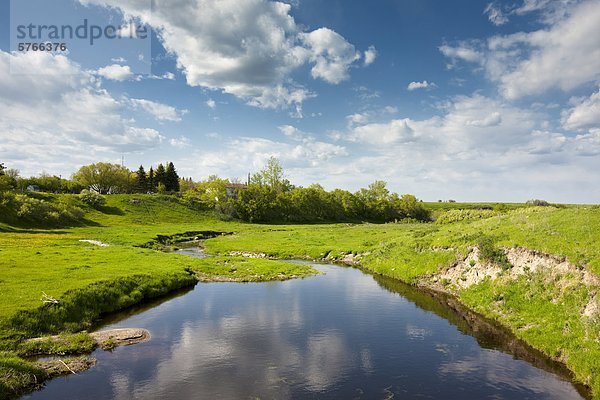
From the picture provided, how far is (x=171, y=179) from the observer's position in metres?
185

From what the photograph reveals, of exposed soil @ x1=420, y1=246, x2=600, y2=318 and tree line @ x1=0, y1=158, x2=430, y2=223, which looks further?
tree line @ x1=0, y1=158, x2=430, y2=223

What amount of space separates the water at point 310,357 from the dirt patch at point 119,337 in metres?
0.81

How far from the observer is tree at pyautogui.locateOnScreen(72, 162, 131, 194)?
179875 millimetres

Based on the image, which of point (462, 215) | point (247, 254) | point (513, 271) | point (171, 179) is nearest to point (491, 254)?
point (513, 271)

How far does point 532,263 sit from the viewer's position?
3297cm

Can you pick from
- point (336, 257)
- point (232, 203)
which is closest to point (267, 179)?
point (232, 203)

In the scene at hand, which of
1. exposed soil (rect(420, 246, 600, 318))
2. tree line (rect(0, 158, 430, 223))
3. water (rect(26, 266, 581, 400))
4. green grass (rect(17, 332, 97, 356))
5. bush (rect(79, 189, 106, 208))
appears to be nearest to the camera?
water (rect(26, 266, 581, 400))

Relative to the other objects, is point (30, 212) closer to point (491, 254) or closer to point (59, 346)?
point (59, 346)

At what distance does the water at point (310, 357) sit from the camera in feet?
63.8

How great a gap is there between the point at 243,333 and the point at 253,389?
27.3 feet

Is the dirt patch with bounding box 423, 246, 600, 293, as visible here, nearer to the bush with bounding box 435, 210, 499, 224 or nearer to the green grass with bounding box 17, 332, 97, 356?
the green grass with bounding box 17, 332, 97, 356

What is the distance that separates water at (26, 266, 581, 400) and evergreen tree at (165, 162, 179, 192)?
520 feet

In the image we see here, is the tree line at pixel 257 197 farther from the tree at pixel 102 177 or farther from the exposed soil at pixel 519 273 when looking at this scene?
the exposed soil at pixel 519 273

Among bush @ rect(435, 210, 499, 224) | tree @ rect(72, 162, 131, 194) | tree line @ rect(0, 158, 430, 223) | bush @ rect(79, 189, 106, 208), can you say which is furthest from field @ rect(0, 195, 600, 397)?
tree @ rect(72, 162, 131, 194)
